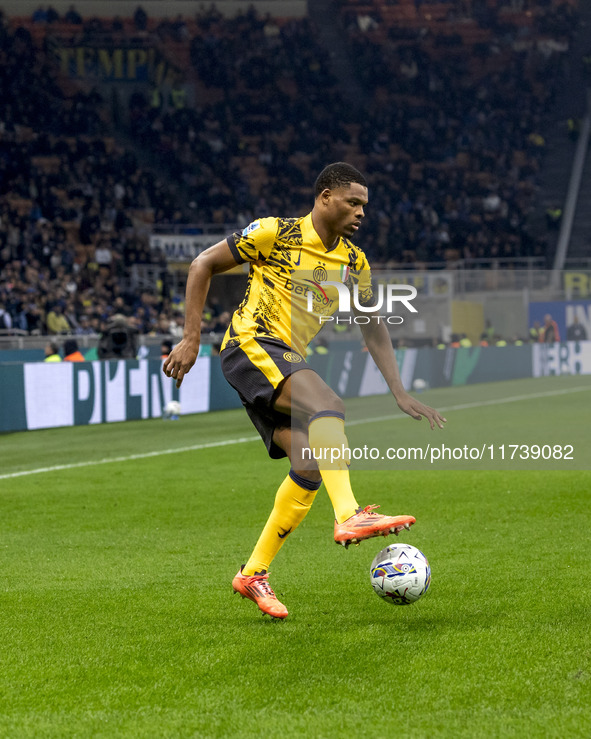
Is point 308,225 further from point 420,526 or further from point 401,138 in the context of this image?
point 401,138

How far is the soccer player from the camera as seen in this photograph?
487 centimetres

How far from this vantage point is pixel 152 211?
31188 millimetres

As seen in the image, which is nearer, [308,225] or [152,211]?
[308,225]

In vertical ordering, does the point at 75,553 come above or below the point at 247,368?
below

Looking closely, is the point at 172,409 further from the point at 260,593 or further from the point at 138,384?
the point at 260,593

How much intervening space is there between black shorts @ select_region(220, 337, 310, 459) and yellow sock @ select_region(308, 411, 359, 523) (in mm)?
217

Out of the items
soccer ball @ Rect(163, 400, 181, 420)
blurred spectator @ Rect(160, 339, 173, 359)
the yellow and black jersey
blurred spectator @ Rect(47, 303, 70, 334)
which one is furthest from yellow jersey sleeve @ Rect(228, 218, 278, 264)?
blurred spectator @ Rect(47, 303, 70, 334)

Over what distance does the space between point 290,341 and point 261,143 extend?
107 feet

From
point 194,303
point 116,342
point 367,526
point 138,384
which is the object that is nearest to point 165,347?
point 116,342

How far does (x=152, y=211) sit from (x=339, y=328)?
8109 mm

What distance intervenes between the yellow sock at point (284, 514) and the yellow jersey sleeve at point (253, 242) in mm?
1029

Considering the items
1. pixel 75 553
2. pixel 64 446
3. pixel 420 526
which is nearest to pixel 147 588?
pixel 75 553

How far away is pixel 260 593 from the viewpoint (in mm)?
5027

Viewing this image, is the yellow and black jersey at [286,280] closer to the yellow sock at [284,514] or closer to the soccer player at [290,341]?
the soccer player at [290,341]
